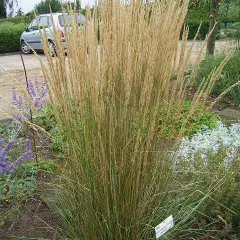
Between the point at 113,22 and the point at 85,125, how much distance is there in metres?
0.50

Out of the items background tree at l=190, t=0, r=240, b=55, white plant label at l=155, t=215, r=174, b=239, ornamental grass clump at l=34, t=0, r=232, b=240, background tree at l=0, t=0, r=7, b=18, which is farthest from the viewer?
background tree at l=0, t=0, r=7, b=18

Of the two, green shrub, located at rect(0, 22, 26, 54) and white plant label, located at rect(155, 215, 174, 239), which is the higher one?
white plant label, located at rect(155, 215, 174, 239)

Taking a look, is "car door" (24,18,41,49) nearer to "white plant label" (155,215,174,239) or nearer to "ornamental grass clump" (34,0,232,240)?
"ornamental grass clump" (34,0,232,240)

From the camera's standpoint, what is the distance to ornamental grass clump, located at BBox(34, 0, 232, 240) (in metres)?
1.48

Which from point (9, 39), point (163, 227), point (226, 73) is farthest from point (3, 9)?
point (163, 227)

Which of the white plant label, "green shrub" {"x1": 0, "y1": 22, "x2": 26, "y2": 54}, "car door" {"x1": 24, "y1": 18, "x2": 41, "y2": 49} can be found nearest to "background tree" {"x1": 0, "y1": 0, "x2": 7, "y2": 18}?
"green shrub" {"x1": 0, "y1": 22, "x2": 26, "y2": 54}

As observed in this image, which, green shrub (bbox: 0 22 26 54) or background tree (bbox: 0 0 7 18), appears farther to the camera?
background tree (bbox: 0 0 7 18)

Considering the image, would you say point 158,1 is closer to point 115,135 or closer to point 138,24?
point 138,24

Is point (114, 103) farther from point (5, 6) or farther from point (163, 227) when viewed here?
point (5, 6)

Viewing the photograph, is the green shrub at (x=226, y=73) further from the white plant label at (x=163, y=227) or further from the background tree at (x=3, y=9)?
the background tree at (x=3, y=9)

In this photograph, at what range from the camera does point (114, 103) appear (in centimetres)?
156

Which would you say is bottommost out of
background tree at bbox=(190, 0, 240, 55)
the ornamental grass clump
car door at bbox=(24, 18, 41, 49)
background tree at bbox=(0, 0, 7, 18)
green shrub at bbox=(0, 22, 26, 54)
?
background tree at bbox=(0, 0, 7, 18)

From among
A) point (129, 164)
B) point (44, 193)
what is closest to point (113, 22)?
point (129, 164)

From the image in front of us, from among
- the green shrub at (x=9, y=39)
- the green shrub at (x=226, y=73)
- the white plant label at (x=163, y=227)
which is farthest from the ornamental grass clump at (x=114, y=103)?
the green shrub at (x=9, y=39)
